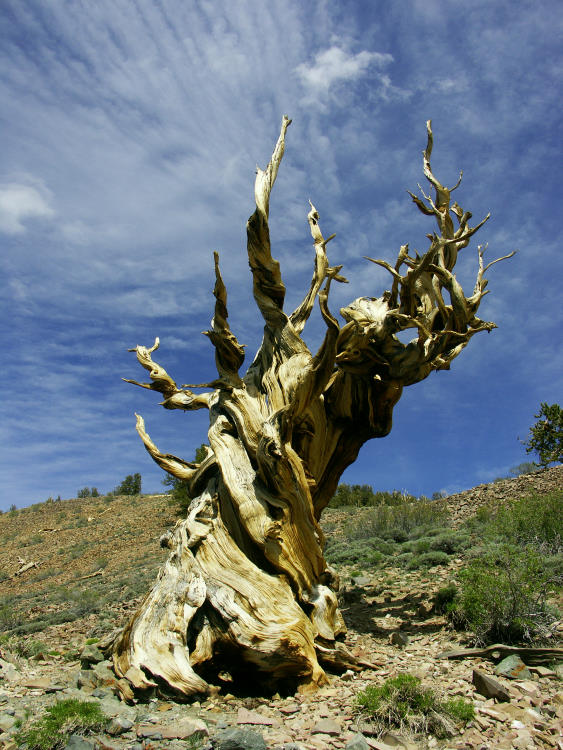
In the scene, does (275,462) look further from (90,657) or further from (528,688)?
(528,688)

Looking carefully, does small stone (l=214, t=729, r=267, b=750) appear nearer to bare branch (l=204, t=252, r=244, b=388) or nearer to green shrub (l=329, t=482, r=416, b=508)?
bare branch (l=204, t=252, r=244, b=388)

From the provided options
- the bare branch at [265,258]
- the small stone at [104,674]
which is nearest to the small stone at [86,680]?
the small stone at [104,674]

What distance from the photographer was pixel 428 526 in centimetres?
1168

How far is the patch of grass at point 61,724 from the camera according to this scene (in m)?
3.09

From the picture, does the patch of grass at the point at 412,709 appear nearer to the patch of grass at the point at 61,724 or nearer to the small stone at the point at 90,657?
the patch of grass at the point at 61,724

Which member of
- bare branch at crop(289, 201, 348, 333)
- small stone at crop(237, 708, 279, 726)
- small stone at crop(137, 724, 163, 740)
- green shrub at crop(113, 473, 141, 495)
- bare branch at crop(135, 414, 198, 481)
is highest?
green shrub at crop(113, 473, 141, 495)

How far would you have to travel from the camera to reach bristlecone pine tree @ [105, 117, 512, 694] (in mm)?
4551

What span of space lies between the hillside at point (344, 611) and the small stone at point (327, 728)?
0.08 feet

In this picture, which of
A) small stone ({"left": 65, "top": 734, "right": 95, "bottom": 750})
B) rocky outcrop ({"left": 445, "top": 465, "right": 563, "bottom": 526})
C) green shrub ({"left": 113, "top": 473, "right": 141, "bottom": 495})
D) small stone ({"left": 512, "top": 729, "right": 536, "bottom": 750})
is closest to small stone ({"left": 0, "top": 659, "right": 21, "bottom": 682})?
small stone ({"left": 65, "top": 734, "right": 95, "bottom": 750})

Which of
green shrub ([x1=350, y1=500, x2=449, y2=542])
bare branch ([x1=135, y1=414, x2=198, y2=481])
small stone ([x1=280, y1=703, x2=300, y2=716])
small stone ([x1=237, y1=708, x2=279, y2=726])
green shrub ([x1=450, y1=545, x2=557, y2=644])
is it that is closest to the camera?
small stone ([x1=237, y1=708, x2=279, y2=726])

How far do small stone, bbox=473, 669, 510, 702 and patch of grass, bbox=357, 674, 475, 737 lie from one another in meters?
0.26

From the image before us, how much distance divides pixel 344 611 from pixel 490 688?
3.58 m

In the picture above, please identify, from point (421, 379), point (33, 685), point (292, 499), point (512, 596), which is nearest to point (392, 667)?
point (512, 596)

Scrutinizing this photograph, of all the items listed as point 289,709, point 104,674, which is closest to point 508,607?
point 289,709
